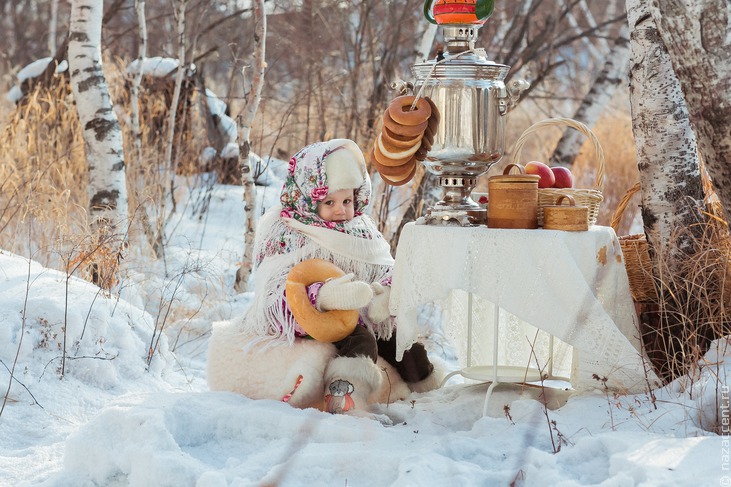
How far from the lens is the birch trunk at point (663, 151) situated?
3.38 metres

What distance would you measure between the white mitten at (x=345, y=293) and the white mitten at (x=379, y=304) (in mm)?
135

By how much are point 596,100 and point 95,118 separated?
182 inches

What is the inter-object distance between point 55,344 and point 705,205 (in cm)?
283

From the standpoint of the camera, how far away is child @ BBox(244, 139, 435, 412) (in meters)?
3.18

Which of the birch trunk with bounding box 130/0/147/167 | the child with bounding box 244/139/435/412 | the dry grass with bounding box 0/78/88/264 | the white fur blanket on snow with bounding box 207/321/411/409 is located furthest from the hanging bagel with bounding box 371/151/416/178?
the birch trunk with bounding box 130/0/147/167

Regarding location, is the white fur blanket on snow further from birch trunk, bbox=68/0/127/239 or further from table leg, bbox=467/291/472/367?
birch trunk, bbox=68/0/127/239

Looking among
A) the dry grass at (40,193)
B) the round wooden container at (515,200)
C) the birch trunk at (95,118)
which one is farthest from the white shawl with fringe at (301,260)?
A: the birch trunk at (95,118)

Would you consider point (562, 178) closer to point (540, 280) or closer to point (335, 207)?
point (540, 280)

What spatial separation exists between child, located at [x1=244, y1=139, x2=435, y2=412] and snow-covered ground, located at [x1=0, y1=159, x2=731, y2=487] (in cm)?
22

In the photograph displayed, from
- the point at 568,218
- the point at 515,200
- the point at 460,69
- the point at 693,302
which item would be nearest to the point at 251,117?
the point at 460,69

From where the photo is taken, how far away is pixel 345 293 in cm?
307

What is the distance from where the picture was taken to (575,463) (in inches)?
96.1

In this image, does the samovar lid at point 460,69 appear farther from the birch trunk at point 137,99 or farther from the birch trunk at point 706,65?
the birch trunk at point 137,99

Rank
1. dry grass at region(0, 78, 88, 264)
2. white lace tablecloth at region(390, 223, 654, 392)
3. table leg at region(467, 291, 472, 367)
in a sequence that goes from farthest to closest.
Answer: dry grass at region(0, 78, 88, 264) < table leg at region(467, 291, 472, 367) < white lace tablecloth at region(390, 223, 654, 392)
